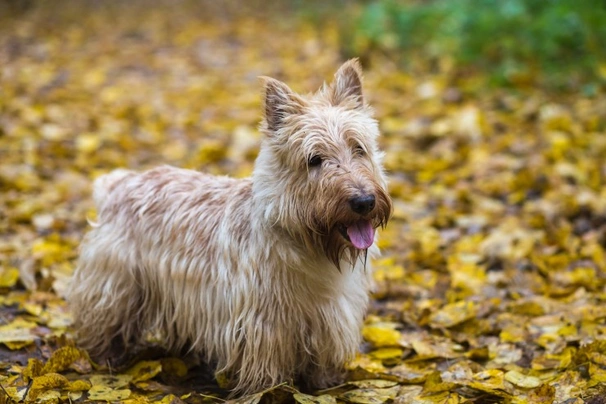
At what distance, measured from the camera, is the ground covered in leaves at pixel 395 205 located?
381 centimetres

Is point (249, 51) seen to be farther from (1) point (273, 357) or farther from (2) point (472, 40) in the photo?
(1) point (273, 357)

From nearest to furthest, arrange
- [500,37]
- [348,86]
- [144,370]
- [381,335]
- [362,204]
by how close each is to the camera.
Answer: [362,204] < [348,86] < [144,370] < [381,335] < [500,37]

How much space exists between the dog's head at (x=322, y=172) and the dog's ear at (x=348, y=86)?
16 mm

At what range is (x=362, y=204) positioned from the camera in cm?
316

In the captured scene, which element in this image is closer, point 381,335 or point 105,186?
point 105,186

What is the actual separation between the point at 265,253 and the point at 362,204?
607 mm

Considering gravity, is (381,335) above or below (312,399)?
above

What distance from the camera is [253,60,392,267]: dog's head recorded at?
3.21m

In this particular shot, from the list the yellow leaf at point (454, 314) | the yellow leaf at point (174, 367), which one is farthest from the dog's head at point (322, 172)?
the yellow leaf at point (454, 314)

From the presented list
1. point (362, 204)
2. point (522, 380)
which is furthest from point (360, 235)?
point (522, 380)

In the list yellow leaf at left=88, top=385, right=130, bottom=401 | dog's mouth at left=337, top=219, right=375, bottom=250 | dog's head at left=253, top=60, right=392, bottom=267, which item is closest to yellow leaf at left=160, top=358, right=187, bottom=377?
yellow leaf at left=88, top=385, right=130, bottom=401

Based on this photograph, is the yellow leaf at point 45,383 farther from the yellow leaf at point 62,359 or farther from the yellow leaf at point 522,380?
the yellow leaf at point 522,380

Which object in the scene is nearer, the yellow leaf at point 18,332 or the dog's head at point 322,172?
the dog's head at point 322,172

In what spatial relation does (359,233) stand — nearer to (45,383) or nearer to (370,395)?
(370,395)
